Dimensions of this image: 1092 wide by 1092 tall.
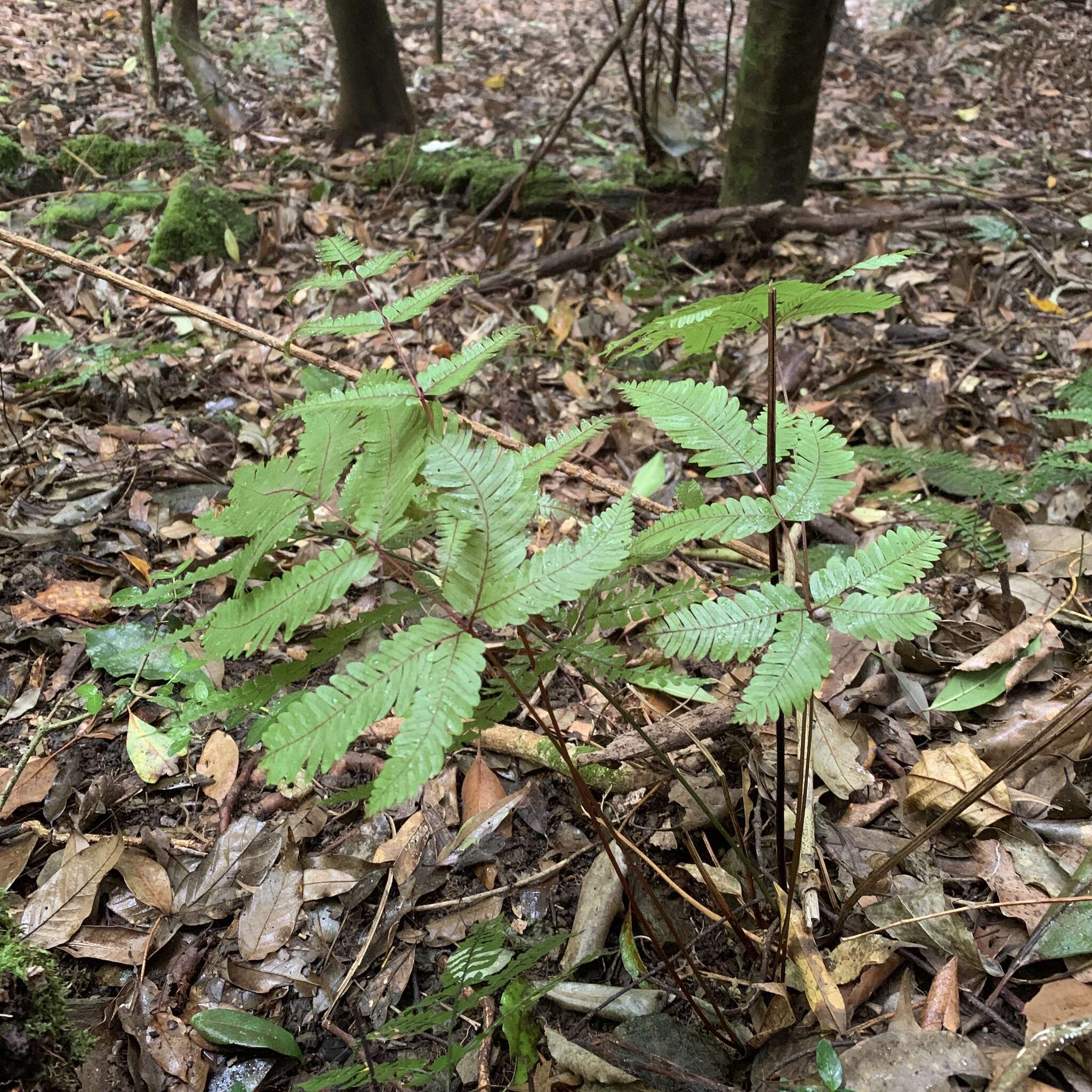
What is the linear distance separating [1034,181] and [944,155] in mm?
824

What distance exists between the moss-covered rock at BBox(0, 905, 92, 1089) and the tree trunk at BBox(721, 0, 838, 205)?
13.9 ft

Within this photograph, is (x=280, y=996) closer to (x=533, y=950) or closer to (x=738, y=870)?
(x=533, y=950)

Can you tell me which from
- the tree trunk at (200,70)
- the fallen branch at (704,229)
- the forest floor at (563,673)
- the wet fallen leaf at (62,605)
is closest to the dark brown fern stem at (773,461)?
the forest floor at (563,673)

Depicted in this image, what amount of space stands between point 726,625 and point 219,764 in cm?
146

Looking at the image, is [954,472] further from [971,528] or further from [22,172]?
[22,172]

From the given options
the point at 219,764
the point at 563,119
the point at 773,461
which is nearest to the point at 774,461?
the point at 773,461

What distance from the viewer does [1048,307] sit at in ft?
11.8

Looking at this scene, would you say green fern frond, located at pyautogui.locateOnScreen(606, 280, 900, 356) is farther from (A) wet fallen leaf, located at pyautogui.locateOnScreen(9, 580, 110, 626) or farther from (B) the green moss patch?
(B) the green moss patch

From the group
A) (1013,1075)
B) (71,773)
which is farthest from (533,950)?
(71,773)

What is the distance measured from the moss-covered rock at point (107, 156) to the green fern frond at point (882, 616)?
5494 mm

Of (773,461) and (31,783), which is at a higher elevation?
(773,461)

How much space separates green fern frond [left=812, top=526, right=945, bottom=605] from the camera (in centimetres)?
109

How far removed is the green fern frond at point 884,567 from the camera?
1.09 m

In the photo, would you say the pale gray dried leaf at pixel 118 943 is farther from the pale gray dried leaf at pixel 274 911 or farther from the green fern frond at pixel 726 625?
the green fern frond at pixel 726 625
